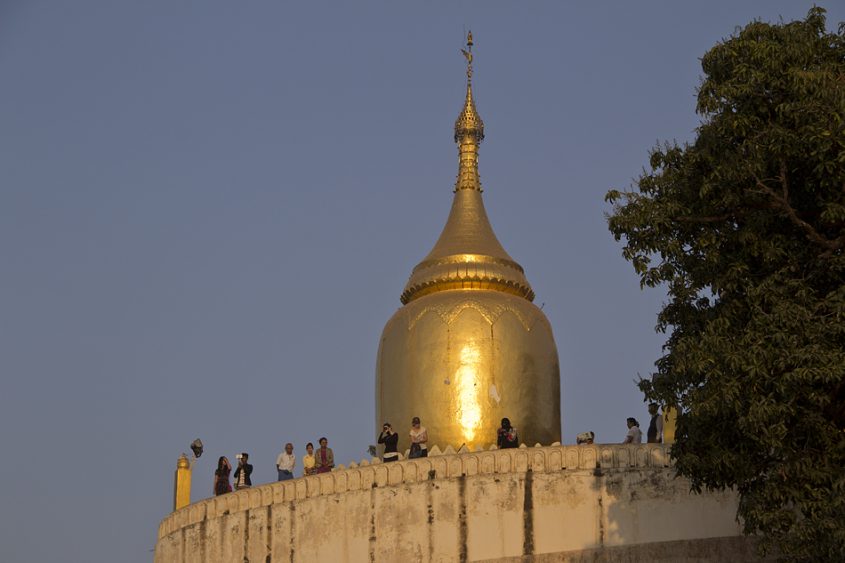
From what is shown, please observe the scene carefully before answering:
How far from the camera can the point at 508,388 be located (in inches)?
1200

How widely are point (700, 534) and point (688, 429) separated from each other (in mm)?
5727

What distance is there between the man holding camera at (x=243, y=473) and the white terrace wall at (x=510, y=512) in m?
1.69

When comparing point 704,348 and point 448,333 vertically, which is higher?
point 448,333

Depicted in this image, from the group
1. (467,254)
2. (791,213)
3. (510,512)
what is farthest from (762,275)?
(467,254)

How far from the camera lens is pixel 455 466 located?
24625mm

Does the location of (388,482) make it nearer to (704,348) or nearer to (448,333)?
(448,333)

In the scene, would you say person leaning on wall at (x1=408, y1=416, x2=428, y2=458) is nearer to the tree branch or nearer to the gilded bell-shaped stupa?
the gilded bell-shaped stupa

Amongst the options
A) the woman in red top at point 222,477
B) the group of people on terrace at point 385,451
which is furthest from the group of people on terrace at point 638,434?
the woman in red top at point 222,477

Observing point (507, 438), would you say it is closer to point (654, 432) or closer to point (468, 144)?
point (654, 432)

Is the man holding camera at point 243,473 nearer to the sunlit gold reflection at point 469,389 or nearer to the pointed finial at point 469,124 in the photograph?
the sunlit gold reflection at point 469,389

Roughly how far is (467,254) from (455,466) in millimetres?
8373

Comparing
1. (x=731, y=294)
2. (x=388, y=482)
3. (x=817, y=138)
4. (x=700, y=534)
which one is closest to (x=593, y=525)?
(x=700, y=534)

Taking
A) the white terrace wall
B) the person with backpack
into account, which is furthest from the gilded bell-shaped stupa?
the white terrace wall

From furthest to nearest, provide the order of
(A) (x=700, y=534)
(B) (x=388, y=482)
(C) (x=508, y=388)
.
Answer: (C) (x=508, y=388)
(B) (x=388, y=482)
(A) (x=700, y=534)
